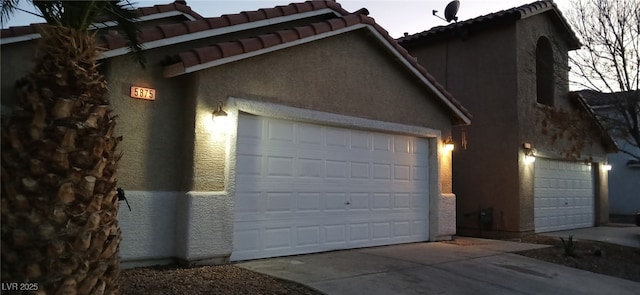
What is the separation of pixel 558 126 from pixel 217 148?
10.1 meters

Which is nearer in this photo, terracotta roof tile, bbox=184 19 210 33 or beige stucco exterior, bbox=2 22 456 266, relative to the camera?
beige stucco exterior, bbox=2 22 456 266

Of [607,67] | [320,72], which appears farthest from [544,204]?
[320,72]

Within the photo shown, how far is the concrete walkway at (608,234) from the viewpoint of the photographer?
11.3m

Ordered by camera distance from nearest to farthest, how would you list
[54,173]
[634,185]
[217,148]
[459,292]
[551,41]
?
[54,173], [459,292], [217,148], [551,41], [634,185]

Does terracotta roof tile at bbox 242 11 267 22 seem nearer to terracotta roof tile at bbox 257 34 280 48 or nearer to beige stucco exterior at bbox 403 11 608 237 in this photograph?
terracotta roof tile at bbox 257 34 280 48

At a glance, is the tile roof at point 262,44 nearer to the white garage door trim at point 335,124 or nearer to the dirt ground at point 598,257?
the white garage door trim at point 335,124

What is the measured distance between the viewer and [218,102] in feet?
21.9

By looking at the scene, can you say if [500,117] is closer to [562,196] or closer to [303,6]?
[562,196]

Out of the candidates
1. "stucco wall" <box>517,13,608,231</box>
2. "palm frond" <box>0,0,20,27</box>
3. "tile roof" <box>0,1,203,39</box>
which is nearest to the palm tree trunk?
"palm frond" <box>0,0,20,27</box>

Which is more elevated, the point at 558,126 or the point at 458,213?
the point at 558,126

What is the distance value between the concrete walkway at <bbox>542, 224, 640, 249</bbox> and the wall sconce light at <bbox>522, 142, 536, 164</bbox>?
193 cm

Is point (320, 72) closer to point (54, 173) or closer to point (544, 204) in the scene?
point (54, 173)

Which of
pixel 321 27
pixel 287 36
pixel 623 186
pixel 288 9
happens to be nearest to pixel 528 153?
pixel 321 27

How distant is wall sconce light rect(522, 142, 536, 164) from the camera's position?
454 inches
